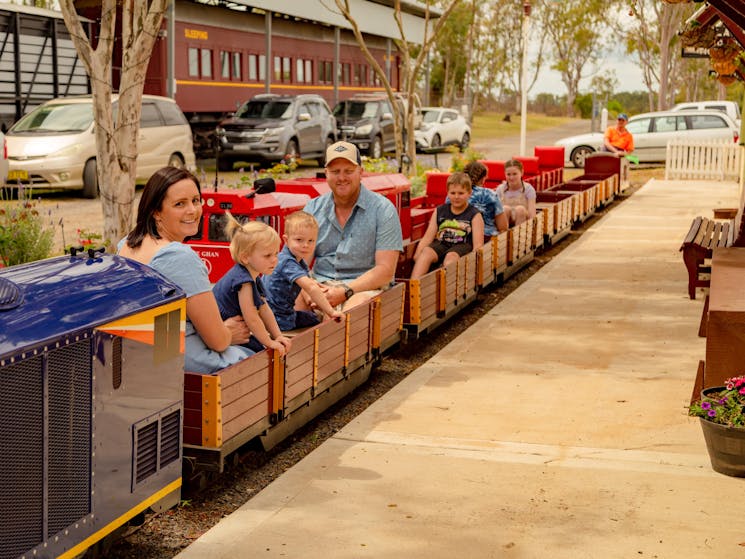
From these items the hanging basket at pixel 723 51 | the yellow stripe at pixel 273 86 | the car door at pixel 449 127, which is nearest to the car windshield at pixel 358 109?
the yellow stripe at pixel 273 86

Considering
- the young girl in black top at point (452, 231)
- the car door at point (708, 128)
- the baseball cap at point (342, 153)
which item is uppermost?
the car door at point (708, 128)

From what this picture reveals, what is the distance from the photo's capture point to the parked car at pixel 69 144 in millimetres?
19438

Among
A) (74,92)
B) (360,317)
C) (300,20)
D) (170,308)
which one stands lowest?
(360,317)

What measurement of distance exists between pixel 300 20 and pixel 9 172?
19.6 metres

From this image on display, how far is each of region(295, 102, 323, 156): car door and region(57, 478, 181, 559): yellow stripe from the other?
22.7 meters

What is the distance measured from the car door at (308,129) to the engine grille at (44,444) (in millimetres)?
23407

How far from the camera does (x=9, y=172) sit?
19359 mm

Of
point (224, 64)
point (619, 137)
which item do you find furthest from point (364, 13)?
point (619, 137)

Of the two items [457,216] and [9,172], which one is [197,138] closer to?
[9,172]

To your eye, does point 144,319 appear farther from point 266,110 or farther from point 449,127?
point 449,127

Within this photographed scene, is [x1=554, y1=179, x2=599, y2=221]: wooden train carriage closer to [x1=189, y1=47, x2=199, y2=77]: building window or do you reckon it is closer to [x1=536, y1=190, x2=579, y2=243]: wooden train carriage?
[x1=536, y1=190, x2=579, y2=243]: wooden train carriage

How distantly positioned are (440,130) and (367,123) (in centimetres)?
525

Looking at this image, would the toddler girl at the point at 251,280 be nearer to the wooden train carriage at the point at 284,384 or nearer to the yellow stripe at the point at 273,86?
the wooden train carriage at the point at 284,384

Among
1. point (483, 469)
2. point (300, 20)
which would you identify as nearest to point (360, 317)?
point (483, 469)
